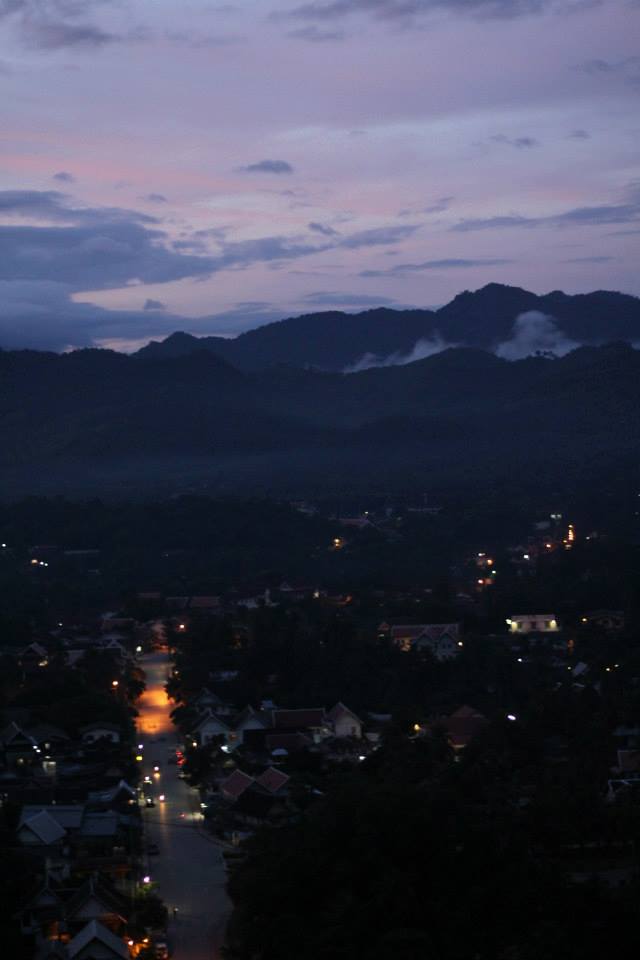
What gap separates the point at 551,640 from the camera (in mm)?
21406

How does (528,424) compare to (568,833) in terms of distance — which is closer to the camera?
(568,833)

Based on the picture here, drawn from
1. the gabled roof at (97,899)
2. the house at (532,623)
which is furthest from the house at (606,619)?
the gabled roof at (97,899)

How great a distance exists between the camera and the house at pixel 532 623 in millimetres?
22391

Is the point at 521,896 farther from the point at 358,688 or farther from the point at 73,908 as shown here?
the point at 358,688

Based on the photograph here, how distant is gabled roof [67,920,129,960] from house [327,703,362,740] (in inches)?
239

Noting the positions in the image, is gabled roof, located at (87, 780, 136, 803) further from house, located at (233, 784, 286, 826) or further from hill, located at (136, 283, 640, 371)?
hill, located at (136, 283, 640, 371)

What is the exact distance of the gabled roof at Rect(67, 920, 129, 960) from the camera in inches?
406

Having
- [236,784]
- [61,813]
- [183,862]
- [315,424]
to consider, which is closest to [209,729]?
[236,784]

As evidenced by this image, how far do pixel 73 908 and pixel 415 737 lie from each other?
5.16 meters

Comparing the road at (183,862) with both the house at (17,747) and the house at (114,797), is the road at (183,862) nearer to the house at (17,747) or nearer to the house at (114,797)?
the house at (114,797)

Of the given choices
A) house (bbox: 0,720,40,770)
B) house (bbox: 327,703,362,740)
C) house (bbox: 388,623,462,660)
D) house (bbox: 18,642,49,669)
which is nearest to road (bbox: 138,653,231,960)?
house (bbox: 0,720,40,770)

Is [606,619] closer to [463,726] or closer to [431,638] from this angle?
[431,638]

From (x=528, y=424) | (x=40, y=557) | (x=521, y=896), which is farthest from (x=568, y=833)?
(x=528, y=424)

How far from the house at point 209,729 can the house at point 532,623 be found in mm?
6664
